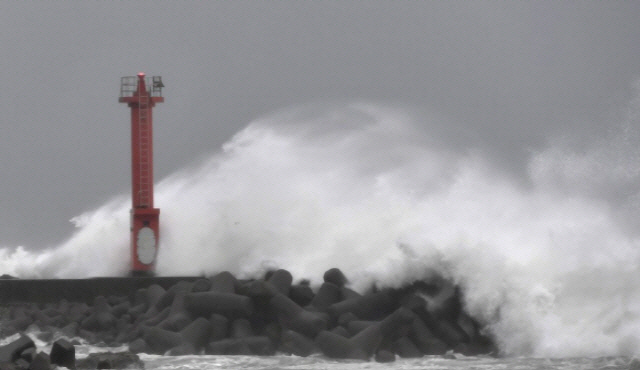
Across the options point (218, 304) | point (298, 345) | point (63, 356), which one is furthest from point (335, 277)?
point (63, 356)

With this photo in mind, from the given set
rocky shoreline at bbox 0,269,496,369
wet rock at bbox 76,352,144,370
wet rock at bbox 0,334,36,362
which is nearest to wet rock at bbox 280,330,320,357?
rocky shoreline at bbox 0,269,496,369

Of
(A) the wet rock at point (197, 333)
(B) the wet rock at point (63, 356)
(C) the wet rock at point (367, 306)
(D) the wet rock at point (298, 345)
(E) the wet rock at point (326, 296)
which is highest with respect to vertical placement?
(E) the wet rock at point (326, 296)

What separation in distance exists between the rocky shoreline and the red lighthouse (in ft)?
9.31

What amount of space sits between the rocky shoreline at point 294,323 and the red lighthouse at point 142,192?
2.84 m

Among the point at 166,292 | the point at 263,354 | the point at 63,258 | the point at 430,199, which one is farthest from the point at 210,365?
the point at 63,258

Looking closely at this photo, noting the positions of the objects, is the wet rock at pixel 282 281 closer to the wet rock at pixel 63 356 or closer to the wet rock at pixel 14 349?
the wet rock at pixel 63 356

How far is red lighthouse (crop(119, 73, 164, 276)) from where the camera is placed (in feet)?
69.0

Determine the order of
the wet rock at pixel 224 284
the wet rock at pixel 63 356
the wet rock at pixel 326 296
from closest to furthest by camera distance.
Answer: the wet rock at pixel 63 356, the wet rock at pixel 326 296, the wet rock at pixel 224 284

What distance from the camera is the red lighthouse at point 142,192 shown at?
21.0 m

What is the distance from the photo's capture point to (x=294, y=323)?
16.3 meters

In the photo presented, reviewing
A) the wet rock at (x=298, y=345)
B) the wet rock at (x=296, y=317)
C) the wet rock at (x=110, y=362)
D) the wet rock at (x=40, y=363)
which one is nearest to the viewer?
the wet rock at (x=40, y=363)

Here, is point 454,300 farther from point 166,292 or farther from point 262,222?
point 262,222

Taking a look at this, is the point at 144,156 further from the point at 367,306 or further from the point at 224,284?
the point at 367,306

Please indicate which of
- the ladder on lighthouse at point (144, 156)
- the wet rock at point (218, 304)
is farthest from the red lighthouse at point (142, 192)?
the wet rock at point (218, 304)
